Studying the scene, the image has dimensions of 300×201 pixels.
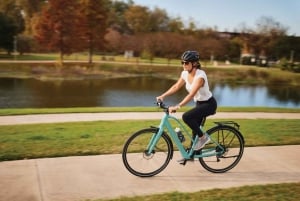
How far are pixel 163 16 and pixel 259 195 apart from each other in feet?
263

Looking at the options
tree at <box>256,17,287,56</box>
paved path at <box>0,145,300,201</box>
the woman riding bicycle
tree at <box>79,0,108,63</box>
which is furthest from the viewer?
tree at <box>256,17,287,56</box>

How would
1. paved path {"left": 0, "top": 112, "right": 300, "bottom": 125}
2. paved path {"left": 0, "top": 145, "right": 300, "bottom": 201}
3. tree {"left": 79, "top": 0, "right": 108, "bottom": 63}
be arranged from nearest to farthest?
1. paved path {"left": 0, "top": 145, "right": 300, "bottom": 201}
2. paved path {"left": 0, "top": 112, "right": 300, "bottom": 125}
3. tree {"left": 79, "top": 0, "right": 108, "bottom": 63}

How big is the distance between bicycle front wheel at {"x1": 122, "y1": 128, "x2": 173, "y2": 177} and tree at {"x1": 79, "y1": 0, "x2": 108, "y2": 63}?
4558 cm

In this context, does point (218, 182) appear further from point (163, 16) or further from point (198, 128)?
point (163, 16)

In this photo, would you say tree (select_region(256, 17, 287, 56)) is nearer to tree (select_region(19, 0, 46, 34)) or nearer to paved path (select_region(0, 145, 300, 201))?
tree (select_region(19, 0, 46, 34))

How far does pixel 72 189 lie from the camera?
15.0ft

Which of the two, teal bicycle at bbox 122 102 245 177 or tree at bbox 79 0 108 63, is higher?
tree at bbox 79 0 108 63

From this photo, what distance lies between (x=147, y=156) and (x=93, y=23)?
4763 centimetres

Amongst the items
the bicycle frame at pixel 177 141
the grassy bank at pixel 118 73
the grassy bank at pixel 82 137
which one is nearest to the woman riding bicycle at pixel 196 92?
the bicycle frame at pixel 177 141

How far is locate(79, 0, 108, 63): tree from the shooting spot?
166 ft

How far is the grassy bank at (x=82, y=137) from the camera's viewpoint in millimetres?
6234

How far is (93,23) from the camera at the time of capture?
51125 millimetres

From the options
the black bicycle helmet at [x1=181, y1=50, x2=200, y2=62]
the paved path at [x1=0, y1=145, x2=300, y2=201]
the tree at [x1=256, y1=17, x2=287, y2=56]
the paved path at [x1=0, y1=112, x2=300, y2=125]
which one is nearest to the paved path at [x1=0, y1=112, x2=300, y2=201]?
the paved path at [x1=0, y1=145, x2=300, y2=201]

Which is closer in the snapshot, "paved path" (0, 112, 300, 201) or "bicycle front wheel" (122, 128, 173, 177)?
"paved path" (0, 112, 300, 201)
